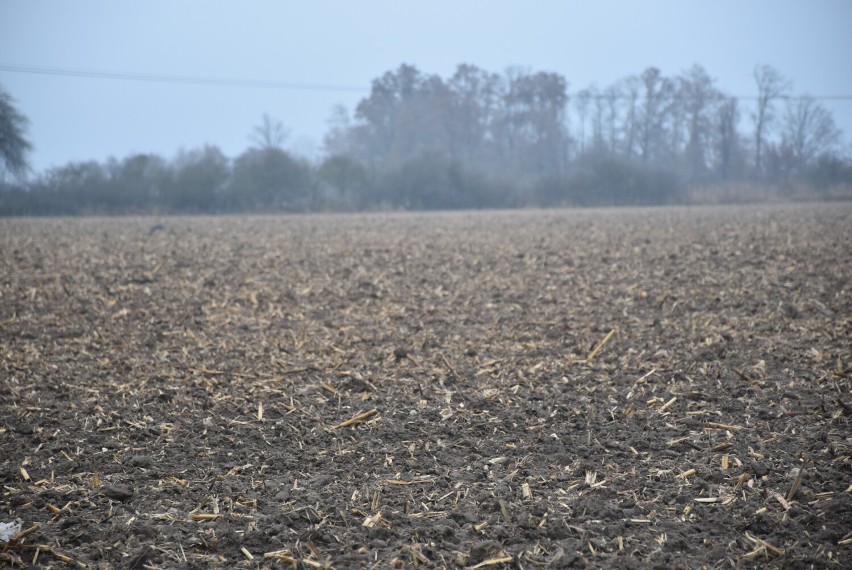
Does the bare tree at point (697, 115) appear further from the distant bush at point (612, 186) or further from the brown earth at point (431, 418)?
the brown earth at point (431, 418)

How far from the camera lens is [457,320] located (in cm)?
843

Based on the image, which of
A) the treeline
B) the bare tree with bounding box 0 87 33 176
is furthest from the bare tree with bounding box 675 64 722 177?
the bare tree with bounding box 0 87 33 176

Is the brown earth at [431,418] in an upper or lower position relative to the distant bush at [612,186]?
lower

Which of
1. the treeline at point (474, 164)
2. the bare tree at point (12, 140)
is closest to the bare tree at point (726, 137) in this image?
the treeline at point (474, 164)

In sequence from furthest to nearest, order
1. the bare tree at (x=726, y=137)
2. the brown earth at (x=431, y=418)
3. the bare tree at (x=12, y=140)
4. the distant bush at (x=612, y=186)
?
the bare tree at (x=726, y=137), the distant bush at (x=612, y=186), the bare tree at (x=12, y=140), the brown earth at (x=431, y=418)

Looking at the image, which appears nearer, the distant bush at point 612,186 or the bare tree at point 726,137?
the distant bush at point 612,186

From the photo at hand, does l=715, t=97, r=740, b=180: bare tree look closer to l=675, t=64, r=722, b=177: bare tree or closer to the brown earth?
l=675, t=64, r=722, b=177: bare tree

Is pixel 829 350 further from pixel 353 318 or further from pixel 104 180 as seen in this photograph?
pixel 104 180

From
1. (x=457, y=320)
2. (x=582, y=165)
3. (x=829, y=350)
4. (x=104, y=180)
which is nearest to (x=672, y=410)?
(x=829, y=350)

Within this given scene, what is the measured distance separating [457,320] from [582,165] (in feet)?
175

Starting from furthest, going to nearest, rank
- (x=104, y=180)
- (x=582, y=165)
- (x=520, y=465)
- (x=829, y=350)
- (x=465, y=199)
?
(x=582, y=165) < (x=465, y=199) < (x=104, y=180) < (x=829, y=350) < (x=520, y=465)

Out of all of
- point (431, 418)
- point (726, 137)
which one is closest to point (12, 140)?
point (431, 418)

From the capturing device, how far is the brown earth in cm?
381

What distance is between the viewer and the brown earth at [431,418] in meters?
3.81
